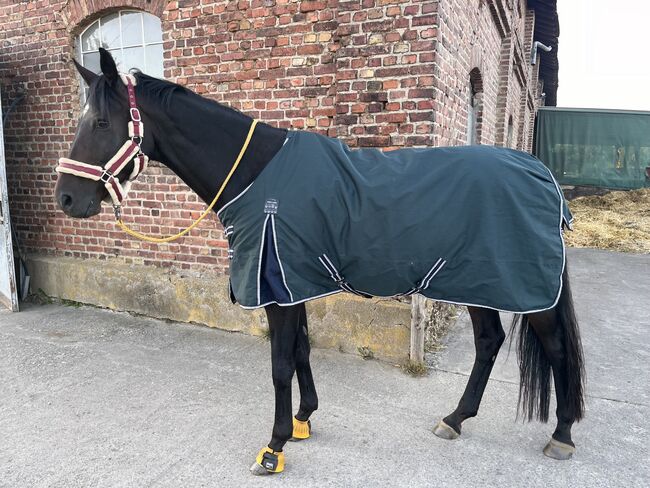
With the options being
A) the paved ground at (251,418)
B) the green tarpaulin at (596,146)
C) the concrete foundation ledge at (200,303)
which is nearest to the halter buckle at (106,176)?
the paved ground at (251,418)

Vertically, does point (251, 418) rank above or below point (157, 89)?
below

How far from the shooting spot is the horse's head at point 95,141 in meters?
2.25

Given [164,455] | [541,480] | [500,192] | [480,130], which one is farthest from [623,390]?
[480,130]

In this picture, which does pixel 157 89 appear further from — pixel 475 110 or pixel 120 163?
pixel 475 110

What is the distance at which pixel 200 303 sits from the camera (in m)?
4.61

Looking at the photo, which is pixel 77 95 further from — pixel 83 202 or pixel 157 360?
pixel 83 202

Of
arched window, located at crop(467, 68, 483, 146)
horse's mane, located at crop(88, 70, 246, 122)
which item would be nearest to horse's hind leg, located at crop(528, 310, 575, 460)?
horse's mane, located at crop(88, 70, 246, 122)

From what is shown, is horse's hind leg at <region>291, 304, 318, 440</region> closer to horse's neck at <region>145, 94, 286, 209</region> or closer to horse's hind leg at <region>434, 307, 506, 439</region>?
horse's hind leg at <region>434, 307, 506, 439</region>

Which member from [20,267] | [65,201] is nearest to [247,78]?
[65,201]

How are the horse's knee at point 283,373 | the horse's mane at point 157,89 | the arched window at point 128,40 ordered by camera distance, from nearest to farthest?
the horse's mane at point 157,89, the horse's knee at point 283,373, the arched window at point 128,40

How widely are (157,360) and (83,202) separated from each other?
6.51 ft

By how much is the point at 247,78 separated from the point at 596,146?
15.3 metres

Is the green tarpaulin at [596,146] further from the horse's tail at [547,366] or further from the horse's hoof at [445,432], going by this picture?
the horse's hoof at [445,432]

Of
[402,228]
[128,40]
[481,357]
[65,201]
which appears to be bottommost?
[481,357]
